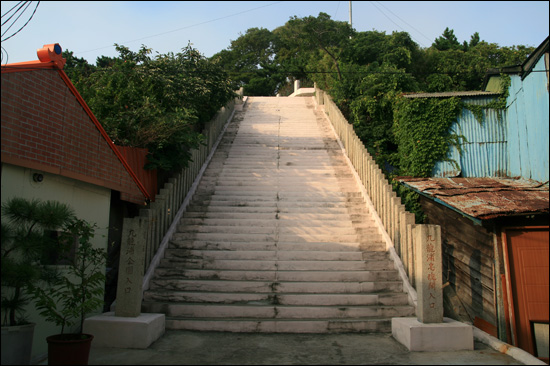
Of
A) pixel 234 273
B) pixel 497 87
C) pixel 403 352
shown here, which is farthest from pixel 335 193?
pixel 497 87

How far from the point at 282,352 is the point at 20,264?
3114 millimetres

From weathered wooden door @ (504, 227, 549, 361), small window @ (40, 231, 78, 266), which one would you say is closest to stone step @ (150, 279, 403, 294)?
small window @ (40, 231, 78, 266)

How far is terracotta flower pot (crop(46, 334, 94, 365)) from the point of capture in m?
4.05

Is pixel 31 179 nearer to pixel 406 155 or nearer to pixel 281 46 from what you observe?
pixel 406 155

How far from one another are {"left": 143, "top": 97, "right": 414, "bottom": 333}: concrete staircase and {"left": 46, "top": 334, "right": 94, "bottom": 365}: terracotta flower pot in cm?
190

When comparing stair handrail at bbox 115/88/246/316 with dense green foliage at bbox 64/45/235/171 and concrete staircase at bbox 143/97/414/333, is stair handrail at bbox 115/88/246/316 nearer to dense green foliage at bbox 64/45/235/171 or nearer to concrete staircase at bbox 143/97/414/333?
concrete staircase at bbox 143/97/414/333

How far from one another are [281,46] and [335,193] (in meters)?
31.7

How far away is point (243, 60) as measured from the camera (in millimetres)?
37219

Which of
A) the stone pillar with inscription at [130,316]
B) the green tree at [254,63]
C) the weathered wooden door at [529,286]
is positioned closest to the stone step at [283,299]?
the stone pillar with inscription at [130,316]

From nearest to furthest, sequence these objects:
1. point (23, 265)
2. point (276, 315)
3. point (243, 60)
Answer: point (23, 265) < point (276, 315) < point (243, 60)

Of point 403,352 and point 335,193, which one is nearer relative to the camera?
point 403,352

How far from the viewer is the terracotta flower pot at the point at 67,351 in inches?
160

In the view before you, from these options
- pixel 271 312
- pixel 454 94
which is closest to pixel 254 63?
pixel 454 94

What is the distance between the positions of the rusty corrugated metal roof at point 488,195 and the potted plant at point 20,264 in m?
6.68
